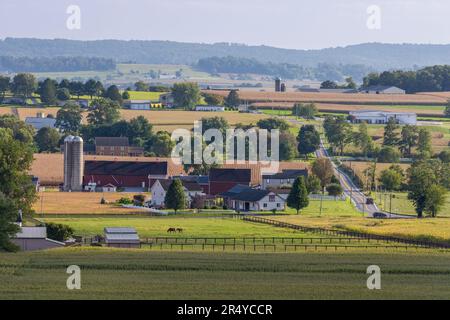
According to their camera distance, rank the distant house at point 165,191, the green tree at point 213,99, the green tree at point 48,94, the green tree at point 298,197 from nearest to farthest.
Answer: the green tree at point 298,197 < the distant house at point 165,191 < the green tree at point 48,94 < the green tree at point 213,99

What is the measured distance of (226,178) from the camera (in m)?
98.4

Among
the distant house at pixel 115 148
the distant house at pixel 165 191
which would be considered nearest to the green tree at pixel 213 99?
the distant house at pixel 115 148

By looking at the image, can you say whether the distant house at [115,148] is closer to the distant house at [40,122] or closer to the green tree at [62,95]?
the distant house at [40,122]

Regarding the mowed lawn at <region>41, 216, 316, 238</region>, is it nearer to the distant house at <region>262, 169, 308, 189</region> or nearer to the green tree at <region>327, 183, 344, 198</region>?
the green tree at <region>327, 183, 344, 198</region>

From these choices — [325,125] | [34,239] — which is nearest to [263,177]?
[325,125]

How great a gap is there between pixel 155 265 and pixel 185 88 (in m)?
112

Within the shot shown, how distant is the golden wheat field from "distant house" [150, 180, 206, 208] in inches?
94.8

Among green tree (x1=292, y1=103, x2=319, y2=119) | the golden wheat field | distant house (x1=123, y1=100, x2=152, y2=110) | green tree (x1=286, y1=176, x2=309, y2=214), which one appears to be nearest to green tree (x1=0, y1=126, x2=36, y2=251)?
the golden wheat field

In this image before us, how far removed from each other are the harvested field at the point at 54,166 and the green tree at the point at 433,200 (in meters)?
26.8

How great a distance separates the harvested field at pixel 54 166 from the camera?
4065 inches

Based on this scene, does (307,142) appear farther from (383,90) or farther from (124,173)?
(383,90)

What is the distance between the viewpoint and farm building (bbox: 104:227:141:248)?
59031 millimetres

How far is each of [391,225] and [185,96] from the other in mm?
87038

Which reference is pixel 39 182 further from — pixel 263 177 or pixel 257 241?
pixel 257 241
